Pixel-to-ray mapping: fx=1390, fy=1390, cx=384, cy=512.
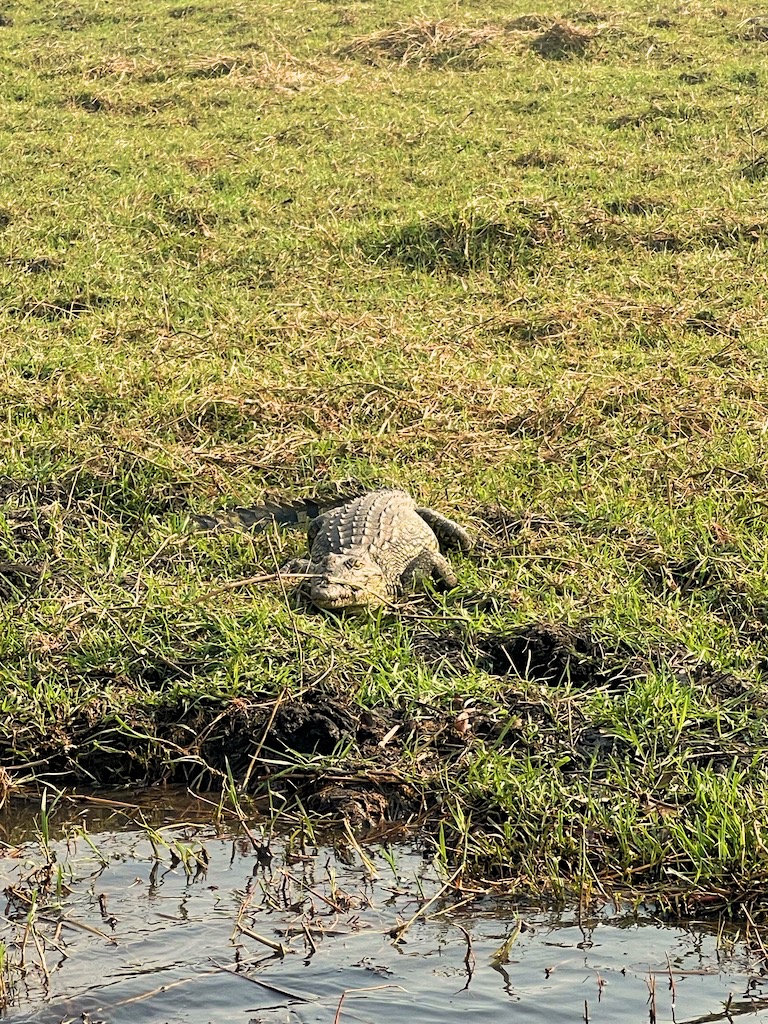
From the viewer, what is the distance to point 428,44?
42.9 ft

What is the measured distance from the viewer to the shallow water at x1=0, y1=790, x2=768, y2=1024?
2.97 metres

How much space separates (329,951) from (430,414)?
3.54 metres

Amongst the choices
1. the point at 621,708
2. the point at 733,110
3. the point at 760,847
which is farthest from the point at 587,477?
the point at 733,110

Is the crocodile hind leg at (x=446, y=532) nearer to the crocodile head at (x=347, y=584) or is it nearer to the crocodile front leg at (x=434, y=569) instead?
the crocodile front leg at (x=434, y=569)

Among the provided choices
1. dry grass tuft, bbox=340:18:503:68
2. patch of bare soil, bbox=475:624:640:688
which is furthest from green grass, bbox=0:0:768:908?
dry grass tuft, bbox=340:18:503:68

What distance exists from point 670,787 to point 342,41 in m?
11.0

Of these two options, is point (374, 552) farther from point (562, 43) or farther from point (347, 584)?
point (562, 43)

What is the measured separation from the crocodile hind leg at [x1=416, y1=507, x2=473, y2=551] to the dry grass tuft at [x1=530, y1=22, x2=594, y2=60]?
8.35m

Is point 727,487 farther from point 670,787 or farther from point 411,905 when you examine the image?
point 411,905

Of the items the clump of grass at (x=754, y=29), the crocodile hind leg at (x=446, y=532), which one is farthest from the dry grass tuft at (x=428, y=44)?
the crocodile hind leg at (x=446, y=532)

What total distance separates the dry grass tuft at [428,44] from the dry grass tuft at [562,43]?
0.46 meters

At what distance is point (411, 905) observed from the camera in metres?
3.39

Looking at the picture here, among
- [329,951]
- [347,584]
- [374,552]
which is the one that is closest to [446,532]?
[374,552]

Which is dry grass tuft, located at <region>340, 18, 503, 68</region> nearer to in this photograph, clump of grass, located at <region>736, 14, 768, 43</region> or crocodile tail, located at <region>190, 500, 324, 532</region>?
clump of grass, located at <region>736, 14, 768, 43</region>
